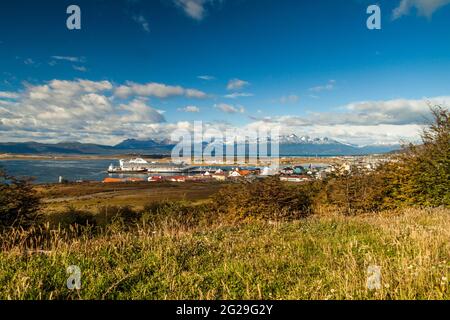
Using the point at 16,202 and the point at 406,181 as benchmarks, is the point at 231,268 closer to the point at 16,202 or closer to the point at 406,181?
the point at 16,202

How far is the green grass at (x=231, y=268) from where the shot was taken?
4.70m

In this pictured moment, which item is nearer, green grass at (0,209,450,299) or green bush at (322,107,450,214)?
green grass at (0,209,450,299)

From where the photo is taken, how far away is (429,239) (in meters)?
7.06

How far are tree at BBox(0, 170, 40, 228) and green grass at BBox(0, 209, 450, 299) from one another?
20465mm

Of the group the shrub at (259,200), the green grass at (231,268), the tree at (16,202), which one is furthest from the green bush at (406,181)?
the tree at (16,202)

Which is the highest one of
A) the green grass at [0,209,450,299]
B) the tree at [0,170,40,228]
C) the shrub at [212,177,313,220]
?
the green grass at [0,209,450,299]

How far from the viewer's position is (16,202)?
2534 cm

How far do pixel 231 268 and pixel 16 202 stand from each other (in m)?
25.8

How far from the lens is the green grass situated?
185 inches

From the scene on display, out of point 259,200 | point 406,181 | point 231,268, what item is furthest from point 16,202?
point 406,181

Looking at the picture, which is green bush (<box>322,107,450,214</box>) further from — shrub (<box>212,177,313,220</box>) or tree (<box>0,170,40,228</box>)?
tree (<box>0,170,40,228</box>)

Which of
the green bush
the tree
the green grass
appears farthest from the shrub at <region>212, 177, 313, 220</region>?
the green grass

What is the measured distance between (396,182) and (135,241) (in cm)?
3366

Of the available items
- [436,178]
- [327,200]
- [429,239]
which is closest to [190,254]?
[429,239]
